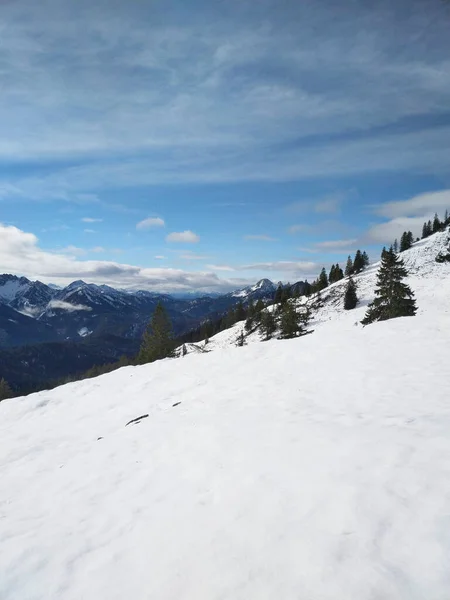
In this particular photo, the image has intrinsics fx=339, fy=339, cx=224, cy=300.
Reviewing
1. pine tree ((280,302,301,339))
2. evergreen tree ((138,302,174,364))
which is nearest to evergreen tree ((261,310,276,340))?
evergreen tree ((138,302,174,364))

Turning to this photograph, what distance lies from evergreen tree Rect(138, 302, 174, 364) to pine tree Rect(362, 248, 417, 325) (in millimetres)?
28258

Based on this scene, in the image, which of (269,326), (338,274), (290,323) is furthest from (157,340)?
(338,274)

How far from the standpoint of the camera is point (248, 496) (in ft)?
22.3

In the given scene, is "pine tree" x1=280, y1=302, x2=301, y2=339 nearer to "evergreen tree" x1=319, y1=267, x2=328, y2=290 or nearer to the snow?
the snow

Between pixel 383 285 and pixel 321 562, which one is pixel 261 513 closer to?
pixel 321 562

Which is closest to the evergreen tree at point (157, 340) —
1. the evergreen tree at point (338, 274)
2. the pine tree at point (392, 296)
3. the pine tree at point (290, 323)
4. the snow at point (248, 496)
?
the pine tree at point (290, 323)

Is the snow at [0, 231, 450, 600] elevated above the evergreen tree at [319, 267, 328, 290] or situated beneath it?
situated beneath

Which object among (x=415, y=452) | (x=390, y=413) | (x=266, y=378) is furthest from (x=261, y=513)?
(x=266, y=378)

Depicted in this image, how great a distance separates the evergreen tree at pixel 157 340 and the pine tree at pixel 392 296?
2826 cm

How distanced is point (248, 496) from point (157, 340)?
1779 inches

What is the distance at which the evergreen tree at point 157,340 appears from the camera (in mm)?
50000

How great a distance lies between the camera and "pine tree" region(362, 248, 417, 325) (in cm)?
3331

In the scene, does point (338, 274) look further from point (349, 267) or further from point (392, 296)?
point (392, 296)

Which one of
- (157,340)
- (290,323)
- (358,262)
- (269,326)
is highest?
(358,262)
